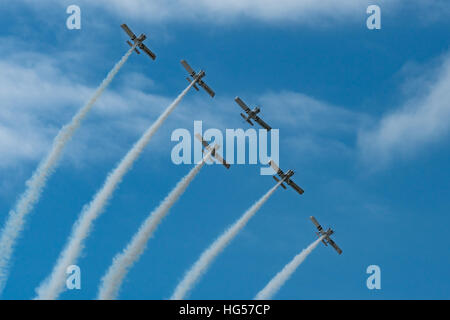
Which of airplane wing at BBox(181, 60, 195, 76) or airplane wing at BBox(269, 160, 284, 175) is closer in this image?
airplane wing at BBox(181, 60, 195, 76)

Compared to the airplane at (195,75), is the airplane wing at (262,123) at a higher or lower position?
lower

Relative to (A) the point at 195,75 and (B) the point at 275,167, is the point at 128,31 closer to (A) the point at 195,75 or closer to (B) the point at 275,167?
(A) the point at 195,75

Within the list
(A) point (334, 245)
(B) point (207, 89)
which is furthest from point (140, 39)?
(A) point (334, 245)

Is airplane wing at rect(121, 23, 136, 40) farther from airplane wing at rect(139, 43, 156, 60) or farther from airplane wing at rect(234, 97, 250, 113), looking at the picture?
airplane wing at rect(234, 97, 250, 113)

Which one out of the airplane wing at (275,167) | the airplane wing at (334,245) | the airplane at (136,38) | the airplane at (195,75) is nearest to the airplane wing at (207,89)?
the airplane at (195,75)

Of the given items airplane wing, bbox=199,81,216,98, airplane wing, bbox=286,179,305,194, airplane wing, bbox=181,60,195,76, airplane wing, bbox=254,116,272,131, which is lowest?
airplane wing, bbox=286,179,305,194

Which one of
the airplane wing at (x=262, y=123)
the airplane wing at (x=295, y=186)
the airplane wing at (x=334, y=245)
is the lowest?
the airplane wing at (x=334, y=245)

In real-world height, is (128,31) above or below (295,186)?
above

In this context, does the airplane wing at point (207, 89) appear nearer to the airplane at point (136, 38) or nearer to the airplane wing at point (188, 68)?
the airplane wing at point (188, 68)

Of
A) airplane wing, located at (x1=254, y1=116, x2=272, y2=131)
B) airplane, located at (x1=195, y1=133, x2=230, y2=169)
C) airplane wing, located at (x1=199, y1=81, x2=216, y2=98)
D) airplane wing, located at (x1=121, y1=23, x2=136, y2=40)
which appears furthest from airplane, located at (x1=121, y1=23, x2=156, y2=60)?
airplane wing, located at (x1=254, y1=116, x2=272, y2=131)

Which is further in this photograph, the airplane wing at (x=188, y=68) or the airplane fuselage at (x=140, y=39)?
the airplane wing at (x=188, y=68)

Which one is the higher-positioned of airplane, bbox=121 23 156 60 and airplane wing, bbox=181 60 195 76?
airplane, bbox=121 23 156 60
